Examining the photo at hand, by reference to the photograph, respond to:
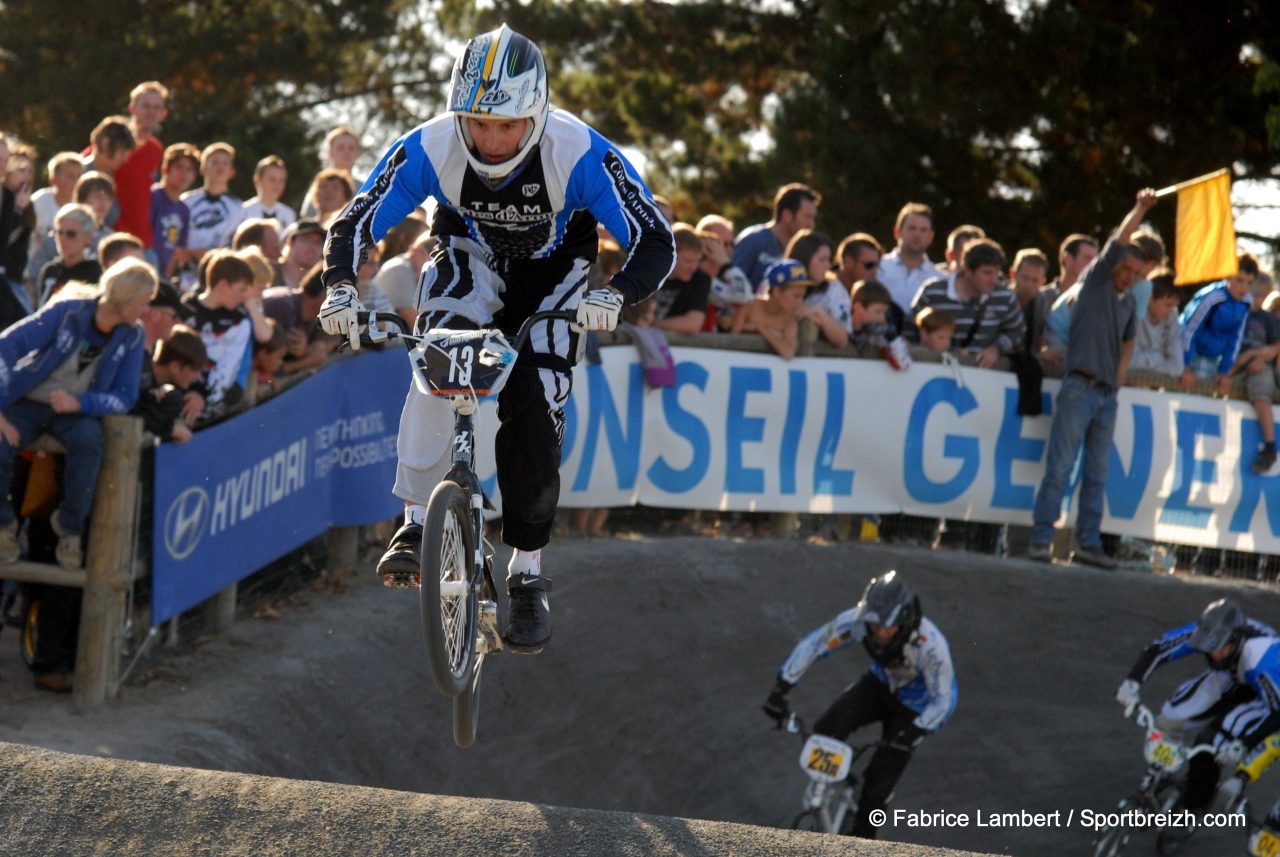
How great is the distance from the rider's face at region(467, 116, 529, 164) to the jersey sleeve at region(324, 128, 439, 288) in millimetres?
235

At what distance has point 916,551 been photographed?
12828 millimetres

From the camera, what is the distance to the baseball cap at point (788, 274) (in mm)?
11609

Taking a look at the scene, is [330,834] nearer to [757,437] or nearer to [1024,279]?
[757,437]

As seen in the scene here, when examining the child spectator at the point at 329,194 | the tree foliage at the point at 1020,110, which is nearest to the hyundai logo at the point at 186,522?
the child spectator at the point at 329,194

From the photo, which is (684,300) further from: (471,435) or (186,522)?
(471,435)

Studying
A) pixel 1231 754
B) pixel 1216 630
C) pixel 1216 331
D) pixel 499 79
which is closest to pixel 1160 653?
pixel 1216 630

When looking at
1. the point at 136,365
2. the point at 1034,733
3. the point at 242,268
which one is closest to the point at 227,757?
the point at 136,365

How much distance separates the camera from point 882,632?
1023 cm

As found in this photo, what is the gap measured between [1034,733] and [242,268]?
6647 mm

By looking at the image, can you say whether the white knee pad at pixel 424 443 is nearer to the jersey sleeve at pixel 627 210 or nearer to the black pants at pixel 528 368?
the black pants at pixel 528 368

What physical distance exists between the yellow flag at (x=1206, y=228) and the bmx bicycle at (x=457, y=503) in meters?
7.12

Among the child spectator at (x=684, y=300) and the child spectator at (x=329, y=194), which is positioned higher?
the child spectator at (x=329, y=194)

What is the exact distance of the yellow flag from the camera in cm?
1170

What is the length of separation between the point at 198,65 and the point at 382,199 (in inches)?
959
